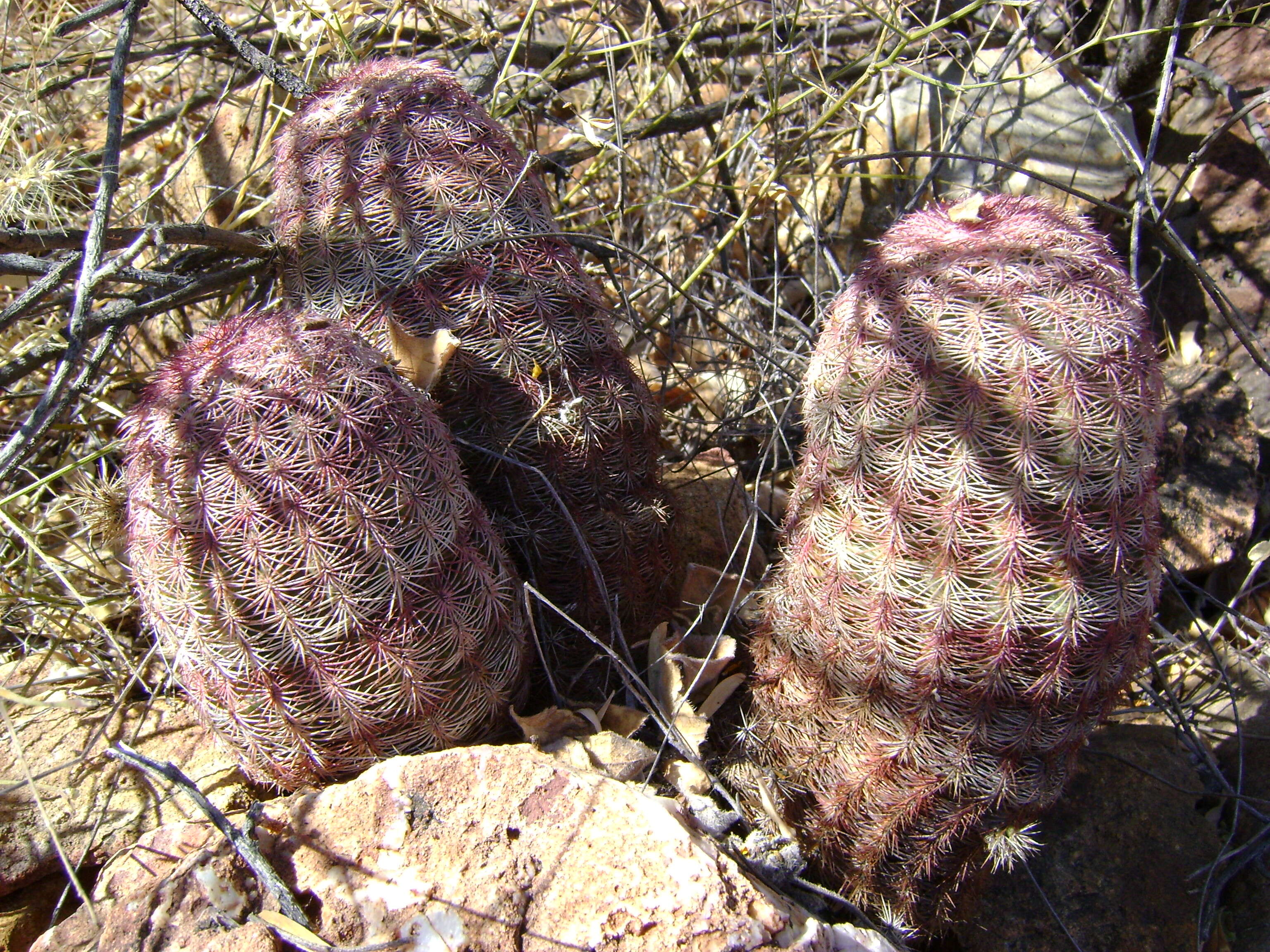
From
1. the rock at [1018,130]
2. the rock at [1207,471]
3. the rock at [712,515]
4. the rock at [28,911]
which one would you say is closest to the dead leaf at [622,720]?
the rock at [712,515]

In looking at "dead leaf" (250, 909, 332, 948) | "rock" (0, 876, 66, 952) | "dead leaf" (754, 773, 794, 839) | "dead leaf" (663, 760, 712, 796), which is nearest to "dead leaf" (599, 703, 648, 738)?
"dead leaf" (663, 760, 712, 796)

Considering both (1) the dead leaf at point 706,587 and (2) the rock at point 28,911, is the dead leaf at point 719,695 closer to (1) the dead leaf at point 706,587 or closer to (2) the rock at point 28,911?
(1) the dead leaf at point 706,587

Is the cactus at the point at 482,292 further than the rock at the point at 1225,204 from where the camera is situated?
No

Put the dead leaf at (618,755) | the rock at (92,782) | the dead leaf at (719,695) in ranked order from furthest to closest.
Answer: the dead leaf at (719,695) < the rock at (92,782) < the dead leaf at (618,755)

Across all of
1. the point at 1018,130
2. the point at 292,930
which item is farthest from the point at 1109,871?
the point at 1018,130

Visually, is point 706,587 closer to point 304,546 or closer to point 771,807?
point 771,807

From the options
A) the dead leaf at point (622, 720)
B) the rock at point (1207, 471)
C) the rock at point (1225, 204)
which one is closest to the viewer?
the dead leaf at point (622, 720)

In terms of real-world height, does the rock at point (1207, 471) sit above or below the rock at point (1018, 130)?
below

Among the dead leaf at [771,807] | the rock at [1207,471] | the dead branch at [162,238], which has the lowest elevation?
the rock at [1207,471]
